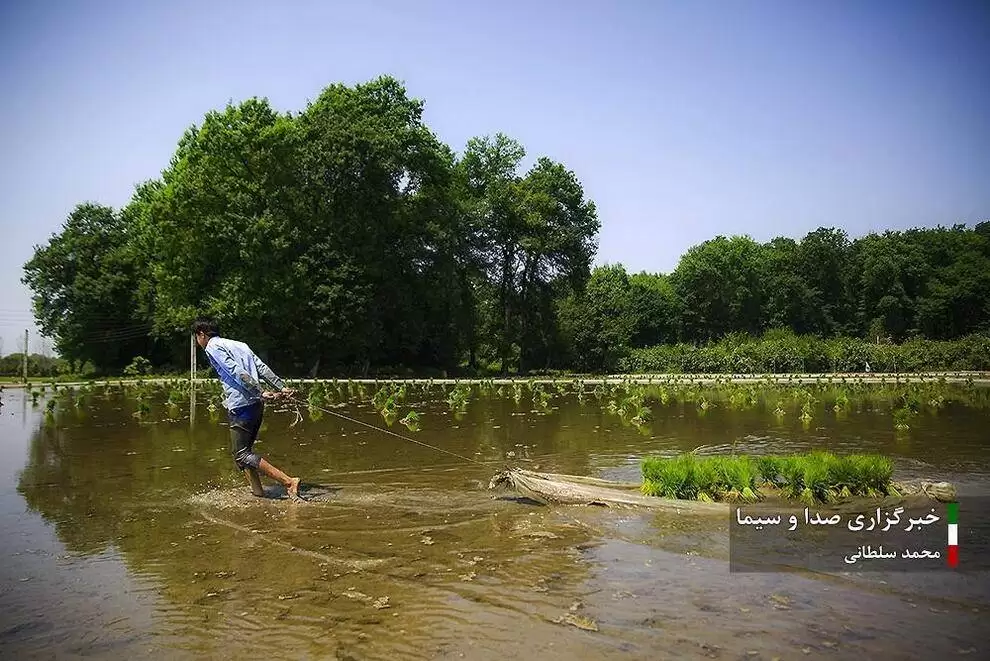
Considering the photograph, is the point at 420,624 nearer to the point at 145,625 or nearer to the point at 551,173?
the point at 145,625

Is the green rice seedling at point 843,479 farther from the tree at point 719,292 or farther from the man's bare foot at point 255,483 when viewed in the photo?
the tree at point 719,292

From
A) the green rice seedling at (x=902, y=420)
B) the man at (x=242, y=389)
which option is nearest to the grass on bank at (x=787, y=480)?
the man at (x=242, y=389)

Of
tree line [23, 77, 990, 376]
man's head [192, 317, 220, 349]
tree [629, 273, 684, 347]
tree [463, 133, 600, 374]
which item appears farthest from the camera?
tree [629, 273, 684, 347]

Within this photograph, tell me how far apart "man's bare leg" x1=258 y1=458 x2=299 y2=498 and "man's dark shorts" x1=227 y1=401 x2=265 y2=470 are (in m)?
0.10

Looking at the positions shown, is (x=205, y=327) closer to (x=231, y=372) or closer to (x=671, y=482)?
(x=231, y=372)

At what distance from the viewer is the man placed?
9.95 m

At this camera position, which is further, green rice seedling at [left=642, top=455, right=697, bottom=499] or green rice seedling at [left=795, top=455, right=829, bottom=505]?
green rice seedling at [left=642, top=455, right=697, bottom=499]

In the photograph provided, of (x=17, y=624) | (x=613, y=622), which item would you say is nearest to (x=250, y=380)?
(x=17, y=624)

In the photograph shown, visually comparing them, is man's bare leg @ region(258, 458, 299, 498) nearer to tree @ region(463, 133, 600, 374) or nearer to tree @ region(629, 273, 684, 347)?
tree @ region(463, 133, 600, 374)

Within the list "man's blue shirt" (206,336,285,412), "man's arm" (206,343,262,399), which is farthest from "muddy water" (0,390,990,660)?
"man's arm" (206,343,262,399)

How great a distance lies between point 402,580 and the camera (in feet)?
22.9

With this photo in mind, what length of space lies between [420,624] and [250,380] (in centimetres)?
517

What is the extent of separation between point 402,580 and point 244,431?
4.23m

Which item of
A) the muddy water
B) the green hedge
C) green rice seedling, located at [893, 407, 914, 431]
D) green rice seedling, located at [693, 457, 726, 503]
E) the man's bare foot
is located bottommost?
the muddy water
